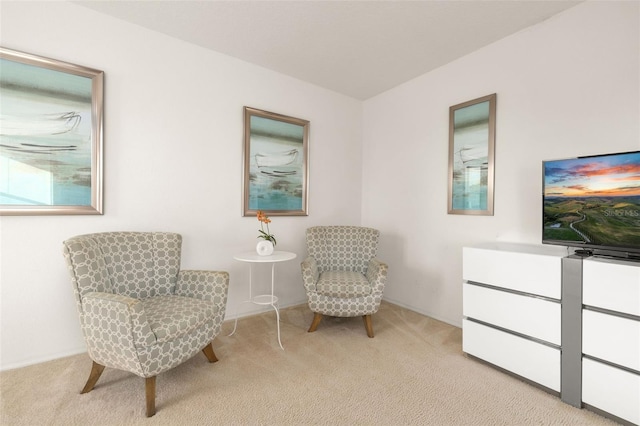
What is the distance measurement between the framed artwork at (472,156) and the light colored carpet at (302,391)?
1393mm

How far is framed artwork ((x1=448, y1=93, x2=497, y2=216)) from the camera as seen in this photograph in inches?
112

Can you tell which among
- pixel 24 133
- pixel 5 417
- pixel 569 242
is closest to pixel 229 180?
pixel 24 133

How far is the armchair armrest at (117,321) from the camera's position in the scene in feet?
5.53

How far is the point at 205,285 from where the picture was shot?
2.33 metres

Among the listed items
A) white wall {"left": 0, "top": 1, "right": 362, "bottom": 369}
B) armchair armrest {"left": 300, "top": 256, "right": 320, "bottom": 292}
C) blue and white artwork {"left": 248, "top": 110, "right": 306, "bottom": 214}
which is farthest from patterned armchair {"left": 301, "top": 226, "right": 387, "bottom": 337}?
blue and white artwork {"left": 248, "top": 110, "right": 306, "bottom": 214}

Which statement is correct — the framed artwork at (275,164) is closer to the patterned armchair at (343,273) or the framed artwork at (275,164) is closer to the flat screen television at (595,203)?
the patterned armchair at (343,273)

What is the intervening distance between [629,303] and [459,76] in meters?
2.48

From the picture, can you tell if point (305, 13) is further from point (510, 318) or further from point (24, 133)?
point (510, 318)

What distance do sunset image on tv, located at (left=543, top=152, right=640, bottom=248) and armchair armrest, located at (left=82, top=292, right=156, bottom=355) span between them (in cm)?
286

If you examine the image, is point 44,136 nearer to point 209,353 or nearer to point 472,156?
point 209,353

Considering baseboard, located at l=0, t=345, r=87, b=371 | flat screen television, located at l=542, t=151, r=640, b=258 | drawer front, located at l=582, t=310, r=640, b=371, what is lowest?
baseboard, located at l=0, t=345, r=87, b=371

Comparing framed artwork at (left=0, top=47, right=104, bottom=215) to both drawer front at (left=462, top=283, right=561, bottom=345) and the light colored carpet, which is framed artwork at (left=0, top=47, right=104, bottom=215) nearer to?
the light colored carpet

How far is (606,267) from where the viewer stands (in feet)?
5.79

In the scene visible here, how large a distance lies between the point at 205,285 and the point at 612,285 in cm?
274
